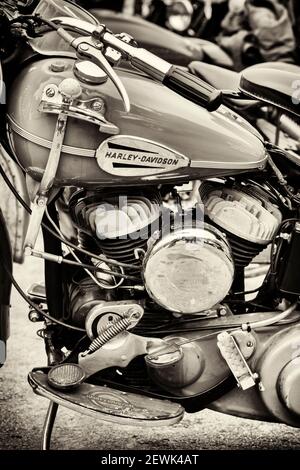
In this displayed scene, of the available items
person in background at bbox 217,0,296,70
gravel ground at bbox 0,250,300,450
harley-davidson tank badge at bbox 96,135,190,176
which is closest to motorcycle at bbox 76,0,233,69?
person in background at bbox 217,0,296,70

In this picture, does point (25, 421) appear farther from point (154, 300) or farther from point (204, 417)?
point (154, 300)

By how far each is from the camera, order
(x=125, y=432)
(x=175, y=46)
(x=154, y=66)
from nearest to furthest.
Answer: (x=154, y=66)
(x=125, y=432)
(x=175, y=46)

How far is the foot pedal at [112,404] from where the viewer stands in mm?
2121

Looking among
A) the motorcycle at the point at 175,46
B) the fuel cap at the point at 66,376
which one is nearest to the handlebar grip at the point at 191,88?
the fuel cap at the point at 66,376

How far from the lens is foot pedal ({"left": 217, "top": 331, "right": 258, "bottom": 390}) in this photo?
2.22 meters

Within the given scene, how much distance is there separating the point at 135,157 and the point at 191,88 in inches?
10.0

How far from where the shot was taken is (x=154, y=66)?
191 centimetres

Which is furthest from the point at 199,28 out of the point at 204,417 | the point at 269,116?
the point at 204,417

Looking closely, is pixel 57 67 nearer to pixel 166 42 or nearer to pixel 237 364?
pixel 237 364

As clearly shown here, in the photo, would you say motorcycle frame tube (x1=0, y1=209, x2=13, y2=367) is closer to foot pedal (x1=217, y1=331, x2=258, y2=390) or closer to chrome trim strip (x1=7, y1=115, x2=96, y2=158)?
chrome trim strip (x1=7, y1=115, x2=96, y2=158)

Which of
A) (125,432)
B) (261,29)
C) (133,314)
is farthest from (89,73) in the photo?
(261,29)

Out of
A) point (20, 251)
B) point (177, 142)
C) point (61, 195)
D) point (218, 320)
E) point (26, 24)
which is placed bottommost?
point (20, 251)

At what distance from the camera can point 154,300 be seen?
213cm

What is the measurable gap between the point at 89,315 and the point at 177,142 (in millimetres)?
590
